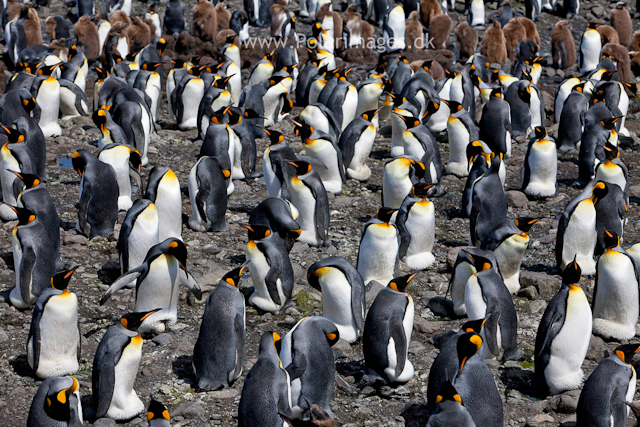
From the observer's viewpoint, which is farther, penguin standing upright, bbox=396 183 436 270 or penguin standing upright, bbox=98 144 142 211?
penguin standing upright, bbox=98 144 142 211

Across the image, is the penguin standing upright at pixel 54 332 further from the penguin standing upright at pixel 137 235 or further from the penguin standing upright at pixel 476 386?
the penguin standing upright at pixel 476 386

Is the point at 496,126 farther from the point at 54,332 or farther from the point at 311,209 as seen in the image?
the point at 54,332

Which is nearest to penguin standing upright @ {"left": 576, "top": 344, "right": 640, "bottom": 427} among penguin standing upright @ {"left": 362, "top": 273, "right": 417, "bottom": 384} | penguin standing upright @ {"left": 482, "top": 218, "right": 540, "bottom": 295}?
penguin standing upright @ {"left": 362, "top": 273, "right": 417, "bottom": 384}

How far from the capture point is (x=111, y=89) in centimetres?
1312

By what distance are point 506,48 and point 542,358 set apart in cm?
1442

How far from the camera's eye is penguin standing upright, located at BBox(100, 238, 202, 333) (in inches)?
268

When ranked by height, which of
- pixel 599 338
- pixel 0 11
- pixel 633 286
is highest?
pixel 0 11

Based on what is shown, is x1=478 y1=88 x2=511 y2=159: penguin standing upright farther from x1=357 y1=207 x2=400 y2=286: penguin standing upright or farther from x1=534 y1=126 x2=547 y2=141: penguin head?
x1=357 y1=207 x2=400 y2=286: penguin standing upright

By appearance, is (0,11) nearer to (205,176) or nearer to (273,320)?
(205,176)

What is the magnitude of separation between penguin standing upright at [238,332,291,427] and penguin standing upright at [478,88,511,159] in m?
7.32

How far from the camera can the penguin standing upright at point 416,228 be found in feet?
27.4

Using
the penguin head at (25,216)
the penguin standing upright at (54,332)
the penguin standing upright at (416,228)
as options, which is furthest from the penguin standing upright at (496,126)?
the penguin standing upright at (54,332)

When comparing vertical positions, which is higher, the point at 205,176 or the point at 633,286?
the point at 205,176

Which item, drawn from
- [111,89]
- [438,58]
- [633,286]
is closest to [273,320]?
[633,286]
